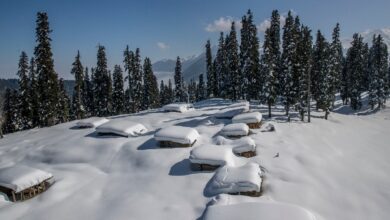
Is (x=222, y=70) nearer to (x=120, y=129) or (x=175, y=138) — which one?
(x=120, y=129)

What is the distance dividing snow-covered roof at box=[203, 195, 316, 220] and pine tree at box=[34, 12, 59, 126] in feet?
125

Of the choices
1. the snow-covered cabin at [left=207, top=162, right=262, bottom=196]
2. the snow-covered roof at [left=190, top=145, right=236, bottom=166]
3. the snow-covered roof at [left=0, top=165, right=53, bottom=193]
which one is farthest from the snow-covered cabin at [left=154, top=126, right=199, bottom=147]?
the snow-covered roof at [left=0, top=165, right=53, bottom=193]

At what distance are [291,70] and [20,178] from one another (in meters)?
37.2

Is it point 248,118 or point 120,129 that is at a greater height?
point 248,118

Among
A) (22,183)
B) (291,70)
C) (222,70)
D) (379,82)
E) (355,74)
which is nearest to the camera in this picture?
(22,183)

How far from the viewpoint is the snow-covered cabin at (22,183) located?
22359 mm

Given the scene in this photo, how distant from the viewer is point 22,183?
73.5ft

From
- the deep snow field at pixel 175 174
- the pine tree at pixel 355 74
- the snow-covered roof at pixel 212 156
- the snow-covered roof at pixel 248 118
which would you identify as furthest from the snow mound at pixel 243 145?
the pine tree at pixel 355 74

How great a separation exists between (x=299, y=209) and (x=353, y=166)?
48.1 feet

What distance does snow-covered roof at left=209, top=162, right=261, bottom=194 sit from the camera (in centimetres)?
2153

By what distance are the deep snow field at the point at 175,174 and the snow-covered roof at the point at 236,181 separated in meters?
0.67

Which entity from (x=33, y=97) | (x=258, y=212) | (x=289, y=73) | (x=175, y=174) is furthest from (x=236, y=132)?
(x=33, y=97)

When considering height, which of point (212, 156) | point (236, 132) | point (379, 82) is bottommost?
point (212, 156)

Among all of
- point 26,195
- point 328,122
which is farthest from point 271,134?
point 26,195
